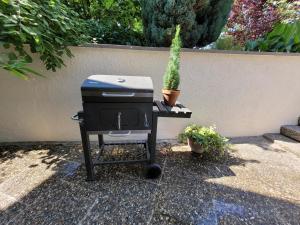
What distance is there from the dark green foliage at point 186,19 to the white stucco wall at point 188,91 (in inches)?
12.9

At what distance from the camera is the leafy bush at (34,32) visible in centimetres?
183

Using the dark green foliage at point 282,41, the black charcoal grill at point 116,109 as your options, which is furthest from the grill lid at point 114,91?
the dark green foliage at point 282,41

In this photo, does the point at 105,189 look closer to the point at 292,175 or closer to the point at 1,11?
the point at 1,11

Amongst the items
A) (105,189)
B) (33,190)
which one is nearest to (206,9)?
(105,189)

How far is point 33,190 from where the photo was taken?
6.34 ft

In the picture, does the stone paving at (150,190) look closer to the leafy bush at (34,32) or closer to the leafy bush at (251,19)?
the leafy bush at (34,32)

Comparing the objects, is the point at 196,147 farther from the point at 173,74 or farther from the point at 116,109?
the point at 116,109

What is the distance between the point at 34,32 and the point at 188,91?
7.62 feet

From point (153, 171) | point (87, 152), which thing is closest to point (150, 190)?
point (153, 171)

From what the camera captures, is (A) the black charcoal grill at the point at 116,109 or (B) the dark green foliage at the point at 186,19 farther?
(B) the dark green foliage at the point at 186,19

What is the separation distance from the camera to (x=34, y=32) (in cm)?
191

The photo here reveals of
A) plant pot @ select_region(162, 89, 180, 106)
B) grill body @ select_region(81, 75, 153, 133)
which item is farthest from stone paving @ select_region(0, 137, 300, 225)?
plant pot @ select_region(162, 89, 180, 106)

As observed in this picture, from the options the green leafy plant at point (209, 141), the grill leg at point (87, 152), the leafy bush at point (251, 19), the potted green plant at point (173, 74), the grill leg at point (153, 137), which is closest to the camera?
the grill leg at point (87, 152)

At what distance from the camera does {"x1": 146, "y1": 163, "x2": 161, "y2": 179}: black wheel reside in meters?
2.15
